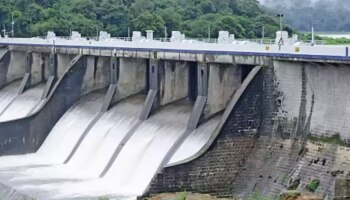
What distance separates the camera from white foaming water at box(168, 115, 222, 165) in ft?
101

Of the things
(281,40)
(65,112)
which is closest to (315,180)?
(281,40)

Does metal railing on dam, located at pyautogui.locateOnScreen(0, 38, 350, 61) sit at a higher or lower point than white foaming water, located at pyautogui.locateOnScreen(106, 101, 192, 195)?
higher

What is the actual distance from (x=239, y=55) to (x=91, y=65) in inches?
635

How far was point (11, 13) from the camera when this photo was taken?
8831 centimetres

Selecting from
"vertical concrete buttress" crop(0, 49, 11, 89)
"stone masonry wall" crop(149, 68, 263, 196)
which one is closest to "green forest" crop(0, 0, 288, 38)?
"vertical concrete buttress" crop(0, 49, 11, 89)

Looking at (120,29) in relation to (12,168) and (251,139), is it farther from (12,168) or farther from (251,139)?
(251,139)

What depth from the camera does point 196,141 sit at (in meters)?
31.6

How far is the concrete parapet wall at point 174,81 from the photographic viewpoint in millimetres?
37719

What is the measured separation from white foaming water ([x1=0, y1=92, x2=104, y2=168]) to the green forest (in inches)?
1268

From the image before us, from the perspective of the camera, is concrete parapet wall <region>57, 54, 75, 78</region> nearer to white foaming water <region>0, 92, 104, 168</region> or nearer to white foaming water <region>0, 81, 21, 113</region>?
white foaming water <region>0, 81, 21, 113</region>

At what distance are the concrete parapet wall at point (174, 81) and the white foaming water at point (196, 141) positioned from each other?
17.4 ft

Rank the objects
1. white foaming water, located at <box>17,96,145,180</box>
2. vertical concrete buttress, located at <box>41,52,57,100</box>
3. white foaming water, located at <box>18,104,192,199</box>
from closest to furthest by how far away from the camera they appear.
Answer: white foaming water, located at <box>18,104,192,199</box> → white foaming water, located at <box>17,96,145,180</box> → vertical concrete buttress, located at <box>41,52,57,100</box>

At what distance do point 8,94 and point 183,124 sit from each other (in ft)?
77.6

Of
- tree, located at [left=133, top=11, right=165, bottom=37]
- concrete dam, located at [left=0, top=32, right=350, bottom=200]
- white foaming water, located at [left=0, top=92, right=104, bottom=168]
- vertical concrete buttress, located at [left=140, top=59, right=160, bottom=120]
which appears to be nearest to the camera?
concrete dam, located at [left=0, top=32, right=350, bottom=200]
